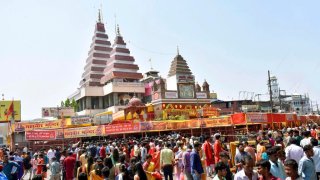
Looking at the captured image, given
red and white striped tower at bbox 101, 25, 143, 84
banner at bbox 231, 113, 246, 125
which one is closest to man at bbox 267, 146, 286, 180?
banner at bbox 231, 113, 246, 125

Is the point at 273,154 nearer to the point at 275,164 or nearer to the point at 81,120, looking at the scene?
the point at 275,164

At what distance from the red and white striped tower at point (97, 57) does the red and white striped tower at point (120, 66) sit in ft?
8.31

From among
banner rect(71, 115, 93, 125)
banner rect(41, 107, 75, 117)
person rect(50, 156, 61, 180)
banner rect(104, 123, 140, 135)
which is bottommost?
person rect(50, 156, 61, 180)

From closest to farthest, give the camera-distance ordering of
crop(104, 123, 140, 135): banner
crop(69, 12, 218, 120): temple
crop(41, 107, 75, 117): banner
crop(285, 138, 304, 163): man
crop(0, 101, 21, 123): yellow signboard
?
1. crop(285, 138, 304, 163): man
2. crop(104, 123, 140, 135): banner
3. crop(69, 12, 218, 120): temple
4. crop(0, 101, 21, 123): yellow signboard
5. crop(41, 107, 75, 117): banner

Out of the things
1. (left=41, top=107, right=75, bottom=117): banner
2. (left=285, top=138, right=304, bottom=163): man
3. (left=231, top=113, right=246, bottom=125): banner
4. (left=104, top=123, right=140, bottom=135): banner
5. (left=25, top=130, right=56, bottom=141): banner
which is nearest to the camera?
(left=285, top=138, right=304, bottom=163): man

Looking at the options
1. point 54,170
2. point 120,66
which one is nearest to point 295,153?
point 54,170

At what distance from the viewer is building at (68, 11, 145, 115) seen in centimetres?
5603

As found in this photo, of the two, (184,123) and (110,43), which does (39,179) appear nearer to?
(184,123)

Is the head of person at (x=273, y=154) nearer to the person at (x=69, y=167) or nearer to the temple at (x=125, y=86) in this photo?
the person at (x=69, y=167)

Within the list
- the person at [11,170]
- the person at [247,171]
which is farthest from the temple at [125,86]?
the person at [247,171]

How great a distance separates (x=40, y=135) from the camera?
2889cm

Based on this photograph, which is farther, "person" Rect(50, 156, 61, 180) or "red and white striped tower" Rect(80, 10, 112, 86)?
"red and white striped tower" Rect(80, 10, 112, 86)

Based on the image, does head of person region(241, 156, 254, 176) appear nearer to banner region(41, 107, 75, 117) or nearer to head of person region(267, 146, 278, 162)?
head of person region(267, 146, 278, 162)

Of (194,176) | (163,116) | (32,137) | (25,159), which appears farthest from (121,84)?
(194,176)
